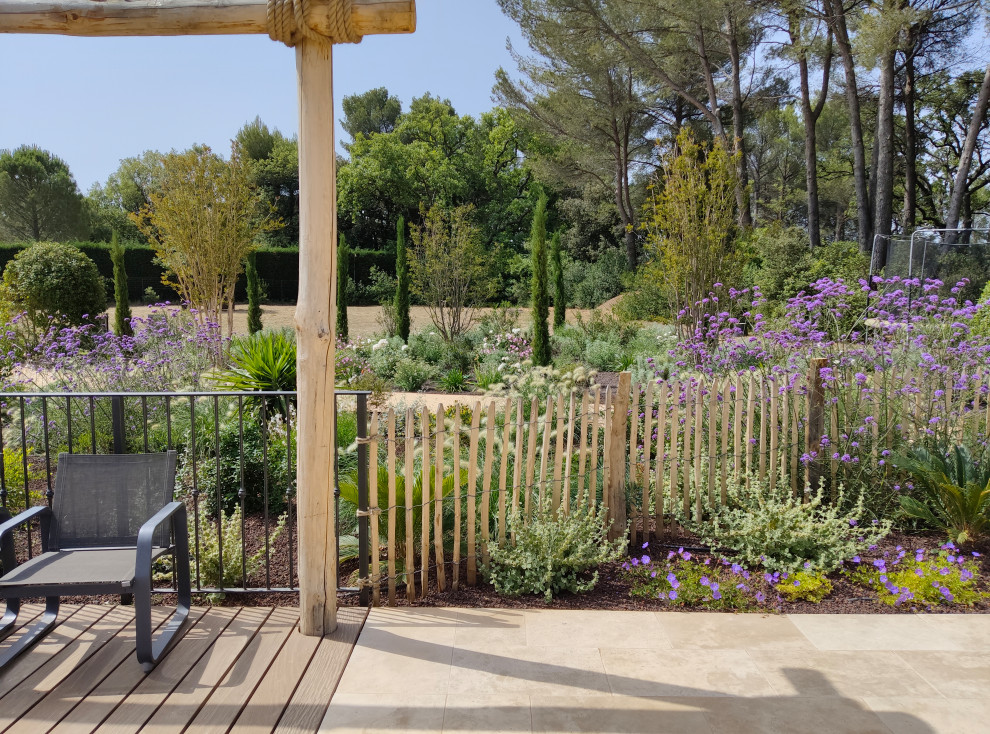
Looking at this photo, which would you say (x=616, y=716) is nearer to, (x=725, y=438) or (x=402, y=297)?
(x=725, y=438)

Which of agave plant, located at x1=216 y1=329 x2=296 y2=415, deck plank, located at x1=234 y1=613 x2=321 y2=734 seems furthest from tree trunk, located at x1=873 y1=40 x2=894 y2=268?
deck plank, located at x1=234 y1=613 x2=321 y2=734

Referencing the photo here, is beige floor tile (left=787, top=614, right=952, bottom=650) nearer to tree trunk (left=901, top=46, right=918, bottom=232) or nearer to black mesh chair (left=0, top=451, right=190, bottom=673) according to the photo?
black mesh chair (left=0, top=451, right=190, bottom=673)

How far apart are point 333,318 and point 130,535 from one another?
51.0 inches

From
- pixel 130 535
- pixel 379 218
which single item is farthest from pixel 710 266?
pixel 379 218

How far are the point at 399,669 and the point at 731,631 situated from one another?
4.58ft

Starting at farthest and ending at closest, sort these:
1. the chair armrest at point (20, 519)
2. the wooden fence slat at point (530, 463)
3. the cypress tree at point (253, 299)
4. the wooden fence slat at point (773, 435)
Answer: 1. the cypress tree at point (253, 299)
2. the wooden fence slat at point (773, 435)
3. the wooden fence slat at point (530, 463)
4. the chair armrest at point (20, 519)

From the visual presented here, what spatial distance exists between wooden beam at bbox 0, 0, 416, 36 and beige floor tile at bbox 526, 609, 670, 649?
8.05 feet

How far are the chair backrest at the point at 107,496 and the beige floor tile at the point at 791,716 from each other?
2267 millimetres

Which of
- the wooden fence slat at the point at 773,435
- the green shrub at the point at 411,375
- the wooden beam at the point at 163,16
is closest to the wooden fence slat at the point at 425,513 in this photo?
the wooden beam at the point at 163,16

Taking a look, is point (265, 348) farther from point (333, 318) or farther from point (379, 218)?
point (379, 218)

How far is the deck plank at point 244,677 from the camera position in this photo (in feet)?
7.53

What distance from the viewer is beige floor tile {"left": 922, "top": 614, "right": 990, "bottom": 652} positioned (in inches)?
114

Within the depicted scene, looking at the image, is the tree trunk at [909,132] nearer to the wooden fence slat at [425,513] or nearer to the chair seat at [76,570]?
the wooden fence slat at [425,513]

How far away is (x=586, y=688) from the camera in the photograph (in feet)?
8.35
